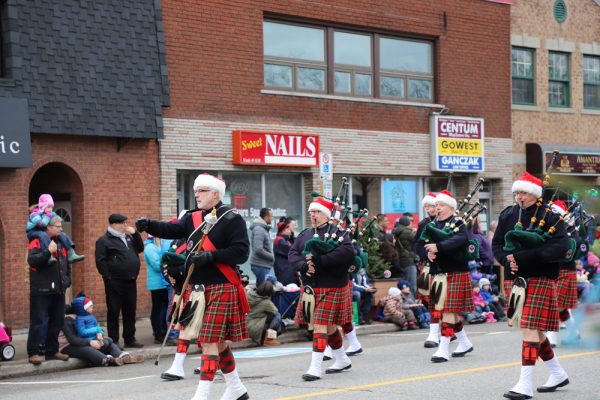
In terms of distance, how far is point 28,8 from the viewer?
51.8ft

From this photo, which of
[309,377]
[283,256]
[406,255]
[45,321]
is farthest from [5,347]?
[406,255]

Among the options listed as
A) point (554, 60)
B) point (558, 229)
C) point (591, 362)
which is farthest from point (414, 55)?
point (558, 229)

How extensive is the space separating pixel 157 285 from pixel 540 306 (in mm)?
7238

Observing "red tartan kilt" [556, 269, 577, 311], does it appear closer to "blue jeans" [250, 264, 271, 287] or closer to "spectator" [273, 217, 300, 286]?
"spectator" [273, 217, 300, 286]

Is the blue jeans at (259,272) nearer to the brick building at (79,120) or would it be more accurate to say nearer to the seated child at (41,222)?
the brick building at (79,120)

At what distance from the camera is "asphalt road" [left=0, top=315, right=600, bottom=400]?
8695mm

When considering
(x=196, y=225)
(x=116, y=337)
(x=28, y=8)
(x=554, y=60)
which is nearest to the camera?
(x=196, y=225)

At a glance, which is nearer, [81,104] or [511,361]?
[511,361]

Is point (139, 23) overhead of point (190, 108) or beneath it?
overhead

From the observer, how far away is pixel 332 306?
393 inches

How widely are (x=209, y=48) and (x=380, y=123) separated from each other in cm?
493

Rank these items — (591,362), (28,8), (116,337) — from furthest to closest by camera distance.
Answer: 1. (28,8)
2. (116,337)
3. (591,362)

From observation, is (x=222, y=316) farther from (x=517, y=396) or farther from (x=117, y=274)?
(x=117, y=274)

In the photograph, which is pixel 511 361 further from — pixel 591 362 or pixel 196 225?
pixel 196 225
